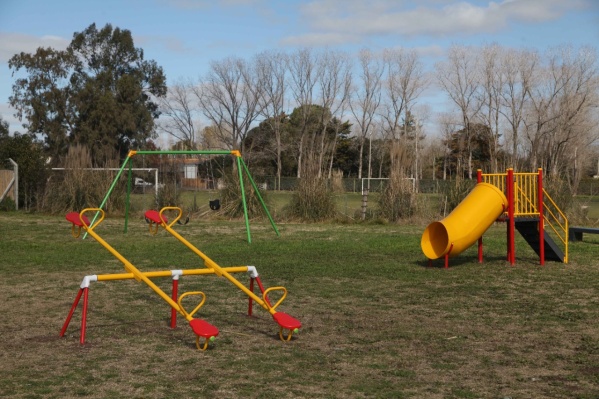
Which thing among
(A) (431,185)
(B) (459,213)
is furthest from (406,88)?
(B) (459,213)

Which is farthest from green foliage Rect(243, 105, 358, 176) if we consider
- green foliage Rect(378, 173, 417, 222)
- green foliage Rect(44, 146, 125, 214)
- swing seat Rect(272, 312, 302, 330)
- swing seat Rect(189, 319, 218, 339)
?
swing seat Rect(189, 319, 218, 339)

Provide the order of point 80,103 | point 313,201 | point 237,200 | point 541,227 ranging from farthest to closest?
point 80,103, point 237,200, point 313,201, point 541,227

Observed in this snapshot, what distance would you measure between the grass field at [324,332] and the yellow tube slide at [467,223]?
0.39 meters

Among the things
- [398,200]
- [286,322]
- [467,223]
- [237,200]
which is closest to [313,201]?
[237,200]

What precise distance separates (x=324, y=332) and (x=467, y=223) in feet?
18.9

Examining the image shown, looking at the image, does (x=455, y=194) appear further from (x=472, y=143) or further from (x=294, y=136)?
(x=294, y=136)

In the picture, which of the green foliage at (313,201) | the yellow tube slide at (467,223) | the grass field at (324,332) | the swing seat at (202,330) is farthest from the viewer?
the green foliage at (313,201)

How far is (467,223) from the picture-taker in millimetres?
12445

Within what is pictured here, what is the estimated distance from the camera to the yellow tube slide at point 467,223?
12.4 metres

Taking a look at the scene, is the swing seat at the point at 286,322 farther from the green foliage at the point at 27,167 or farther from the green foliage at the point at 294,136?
the green foliage at the point at 294,136

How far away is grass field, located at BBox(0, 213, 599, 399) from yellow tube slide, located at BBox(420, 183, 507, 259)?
39 cm

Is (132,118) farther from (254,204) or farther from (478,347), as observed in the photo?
(478,347)

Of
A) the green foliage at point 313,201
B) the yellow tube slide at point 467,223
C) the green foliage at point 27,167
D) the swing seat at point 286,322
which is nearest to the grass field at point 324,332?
the swing seat at point 286,322

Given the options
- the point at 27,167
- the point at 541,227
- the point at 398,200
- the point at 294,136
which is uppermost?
the point at 294,136
